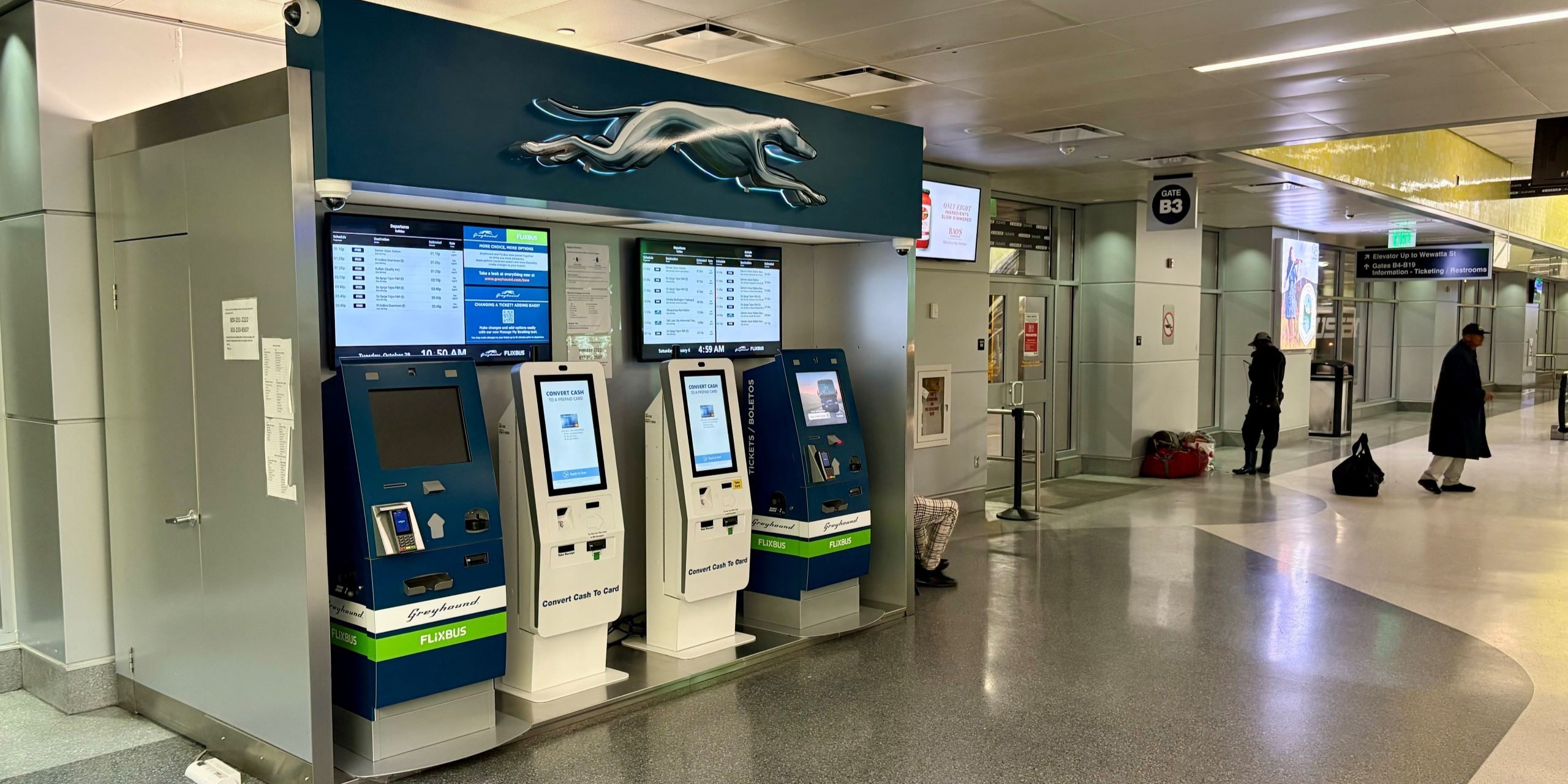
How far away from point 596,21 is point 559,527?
→ 229 centimetres

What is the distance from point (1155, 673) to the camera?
4.98 meters

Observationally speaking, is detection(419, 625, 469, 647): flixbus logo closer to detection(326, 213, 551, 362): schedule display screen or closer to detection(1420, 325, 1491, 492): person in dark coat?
detection(326, 213, 551, 362): schedule display screen

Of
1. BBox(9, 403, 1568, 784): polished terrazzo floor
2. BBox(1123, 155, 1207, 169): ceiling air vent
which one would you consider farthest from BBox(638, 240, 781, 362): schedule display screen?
BBox(1123, 155, 1207, 169): ceiling air vent

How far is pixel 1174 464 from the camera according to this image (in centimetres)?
1108

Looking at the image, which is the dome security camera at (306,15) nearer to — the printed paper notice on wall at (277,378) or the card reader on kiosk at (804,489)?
the printed paper notice on wall at (277,378)

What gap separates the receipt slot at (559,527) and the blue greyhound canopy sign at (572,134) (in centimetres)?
77

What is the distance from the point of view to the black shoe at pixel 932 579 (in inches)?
256

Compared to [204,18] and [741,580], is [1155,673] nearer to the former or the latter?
[741,580]

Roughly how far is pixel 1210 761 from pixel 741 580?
2.13 metres

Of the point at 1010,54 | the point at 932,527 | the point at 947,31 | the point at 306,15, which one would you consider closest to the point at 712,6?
the point at 947,31

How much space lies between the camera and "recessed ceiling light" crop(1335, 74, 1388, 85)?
5844mm

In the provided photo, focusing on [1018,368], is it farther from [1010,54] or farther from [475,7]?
[475,7]

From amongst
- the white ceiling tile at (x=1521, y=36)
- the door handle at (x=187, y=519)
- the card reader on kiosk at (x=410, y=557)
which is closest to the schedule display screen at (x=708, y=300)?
the card reader on kiosk at (x=410, y=557)

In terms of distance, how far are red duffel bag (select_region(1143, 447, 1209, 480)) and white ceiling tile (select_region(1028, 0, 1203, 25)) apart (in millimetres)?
7143
